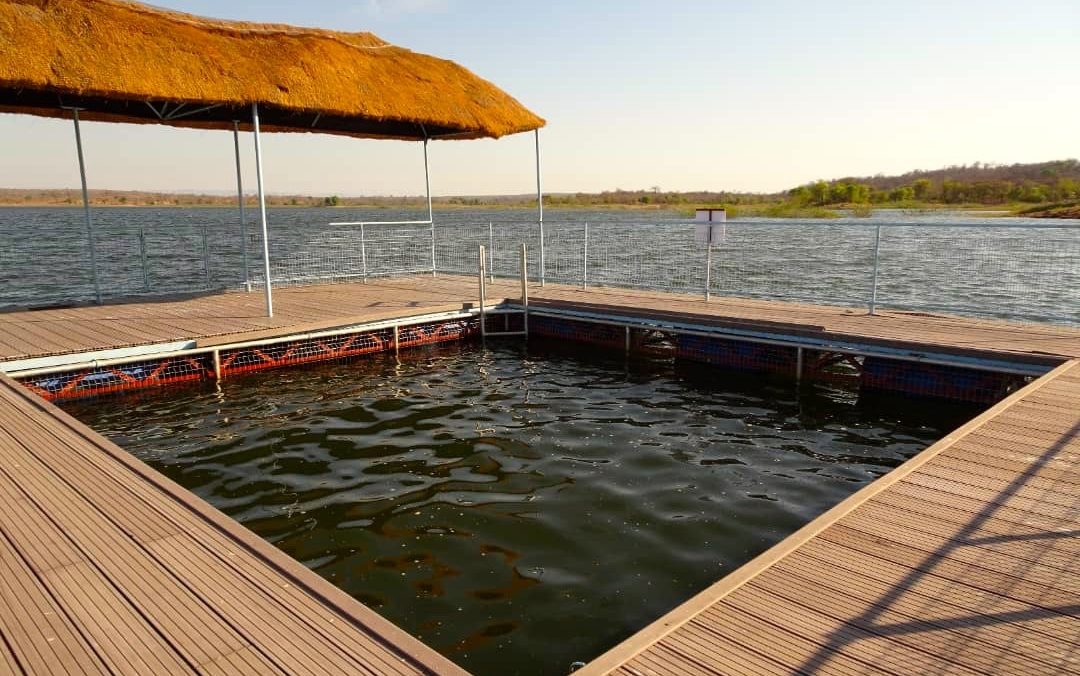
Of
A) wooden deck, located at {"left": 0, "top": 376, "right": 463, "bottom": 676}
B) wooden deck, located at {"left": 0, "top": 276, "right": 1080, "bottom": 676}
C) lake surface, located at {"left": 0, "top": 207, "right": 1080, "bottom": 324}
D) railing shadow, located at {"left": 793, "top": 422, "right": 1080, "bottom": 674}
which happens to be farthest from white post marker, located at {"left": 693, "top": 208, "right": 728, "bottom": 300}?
wooden deck, located at {"left": 0, "top": 376, "right": 463, "bottom": 676}

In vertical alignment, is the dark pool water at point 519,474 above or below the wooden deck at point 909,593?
below

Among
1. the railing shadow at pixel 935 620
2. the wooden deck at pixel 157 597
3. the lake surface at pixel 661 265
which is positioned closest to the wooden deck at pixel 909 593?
the railing shadow at pixel 935 620

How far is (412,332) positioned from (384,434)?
418 cm

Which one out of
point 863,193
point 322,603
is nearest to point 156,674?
point 322,603

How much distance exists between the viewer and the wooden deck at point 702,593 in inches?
105

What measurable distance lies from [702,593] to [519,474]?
117 inches

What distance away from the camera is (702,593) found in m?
3.18

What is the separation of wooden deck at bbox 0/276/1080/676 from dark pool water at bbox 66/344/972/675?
87 cm

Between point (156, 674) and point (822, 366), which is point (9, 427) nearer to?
point (156, 674)

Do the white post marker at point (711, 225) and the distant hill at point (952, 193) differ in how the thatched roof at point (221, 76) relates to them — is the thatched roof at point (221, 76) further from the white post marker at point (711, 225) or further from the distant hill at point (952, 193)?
the distant hill at point (952, 193)

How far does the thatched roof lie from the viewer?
8.54 meters

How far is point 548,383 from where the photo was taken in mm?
9094

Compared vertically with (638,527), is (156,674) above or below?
above

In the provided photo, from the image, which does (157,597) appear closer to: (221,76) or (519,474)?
(519,474)
